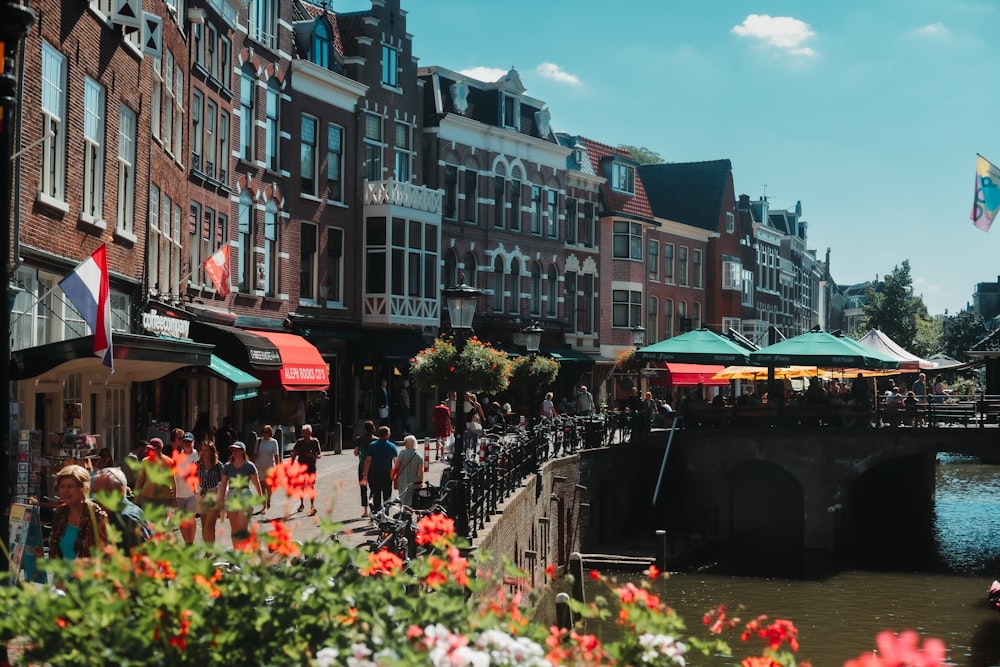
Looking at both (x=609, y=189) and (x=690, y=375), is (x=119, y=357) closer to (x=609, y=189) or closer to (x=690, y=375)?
(x=690, y=375)

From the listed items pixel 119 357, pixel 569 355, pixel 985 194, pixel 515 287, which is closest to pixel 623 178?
pixel 569 355

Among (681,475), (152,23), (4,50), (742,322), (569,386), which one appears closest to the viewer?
(4,50)

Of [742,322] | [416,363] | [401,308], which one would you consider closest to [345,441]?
[401,308]

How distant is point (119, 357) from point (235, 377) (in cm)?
783

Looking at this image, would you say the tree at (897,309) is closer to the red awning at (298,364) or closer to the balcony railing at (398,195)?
the balcony railing at (398,195)

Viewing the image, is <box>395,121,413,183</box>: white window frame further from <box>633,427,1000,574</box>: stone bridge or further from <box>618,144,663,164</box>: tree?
<box>618,144,663,164</box>: tree

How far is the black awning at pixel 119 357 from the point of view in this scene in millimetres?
14328

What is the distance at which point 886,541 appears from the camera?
3703 cm

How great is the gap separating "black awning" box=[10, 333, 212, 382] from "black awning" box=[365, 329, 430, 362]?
47.9 feet

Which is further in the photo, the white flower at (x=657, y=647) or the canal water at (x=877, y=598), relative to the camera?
the canal water at (x=877, y=598)

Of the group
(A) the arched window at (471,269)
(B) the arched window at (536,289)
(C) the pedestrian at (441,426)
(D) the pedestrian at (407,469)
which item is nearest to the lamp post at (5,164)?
(D) the pedestrian at (407,469)

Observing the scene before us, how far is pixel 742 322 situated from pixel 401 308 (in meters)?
32.2

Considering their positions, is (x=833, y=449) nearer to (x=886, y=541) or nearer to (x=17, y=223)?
(x=886, y=541)

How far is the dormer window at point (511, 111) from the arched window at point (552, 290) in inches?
228
